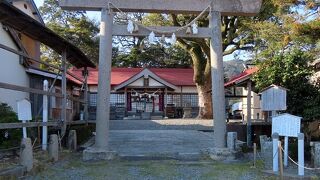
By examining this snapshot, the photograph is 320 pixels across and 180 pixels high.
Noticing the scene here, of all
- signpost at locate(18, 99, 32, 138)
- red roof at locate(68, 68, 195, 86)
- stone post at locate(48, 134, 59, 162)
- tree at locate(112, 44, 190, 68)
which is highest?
tree at locate(112, 44, 190, 68)

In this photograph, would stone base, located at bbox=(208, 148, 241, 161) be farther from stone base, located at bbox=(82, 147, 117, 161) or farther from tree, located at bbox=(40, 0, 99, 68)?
tree, located at bbox=(40, 0, 99, 68)

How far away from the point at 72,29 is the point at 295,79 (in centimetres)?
3097

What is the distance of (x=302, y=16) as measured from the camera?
13.9 meters

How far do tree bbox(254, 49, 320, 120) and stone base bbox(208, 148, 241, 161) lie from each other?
10.7 feet

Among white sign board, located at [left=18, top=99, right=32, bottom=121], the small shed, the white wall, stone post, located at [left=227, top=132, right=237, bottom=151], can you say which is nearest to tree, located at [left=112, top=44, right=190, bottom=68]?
the white wall

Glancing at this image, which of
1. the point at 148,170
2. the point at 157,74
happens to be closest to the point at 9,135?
the point at 148,170

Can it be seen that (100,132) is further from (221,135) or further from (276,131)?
(276,131)

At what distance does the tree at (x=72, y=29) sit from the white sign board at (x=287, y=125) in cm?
3310

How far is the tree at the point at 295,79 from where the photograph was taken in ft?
46.7

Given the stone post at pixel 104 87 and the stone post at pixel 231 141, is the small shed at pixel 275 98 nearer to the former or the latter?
the stone post at pixel 231 141

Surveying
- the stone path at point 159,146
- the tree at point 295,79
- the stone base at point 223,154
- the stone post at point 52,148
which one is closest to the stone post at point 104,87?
the stone path at point 159,146

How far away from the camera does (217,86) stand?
12.6 metres

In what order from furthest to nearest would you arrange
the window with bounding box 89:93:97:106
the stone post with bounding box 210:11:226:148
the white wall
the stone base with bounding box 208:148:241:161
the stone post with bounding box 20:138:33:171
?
the window with bounding box 89:93:97:106, the white wall, the stone post with bounding box 210:11:226:148, the stone base with bounding box 208:148:241:161, the stone post with bounding box 20:138:33:171

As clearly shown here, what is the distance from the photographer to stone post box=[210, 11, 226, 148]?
41.2 ft
